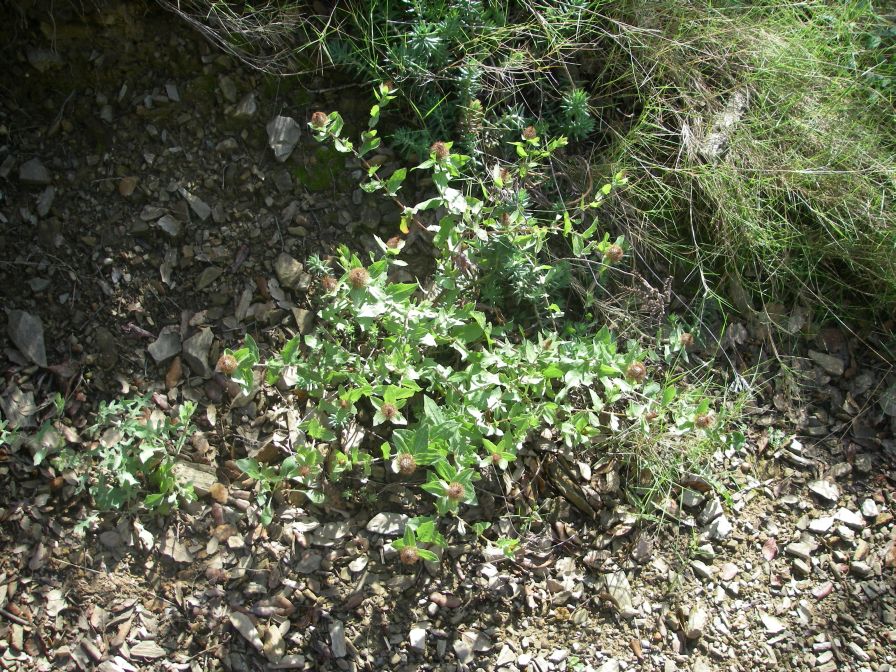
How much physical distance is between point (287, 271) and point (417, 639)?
4.40 ft

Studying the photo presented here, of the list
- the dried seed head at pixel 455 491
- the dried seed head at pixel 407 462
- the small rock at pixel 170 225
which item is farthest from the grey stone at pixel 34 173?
the dried seed head at pixel 455 491

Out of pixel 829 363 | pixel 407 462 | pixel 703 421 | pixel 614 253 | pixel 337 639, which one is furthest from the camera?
pixel 829 363

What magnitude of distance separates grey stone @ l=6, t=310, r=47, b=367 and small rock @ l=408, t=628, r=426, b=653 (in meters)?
1.51

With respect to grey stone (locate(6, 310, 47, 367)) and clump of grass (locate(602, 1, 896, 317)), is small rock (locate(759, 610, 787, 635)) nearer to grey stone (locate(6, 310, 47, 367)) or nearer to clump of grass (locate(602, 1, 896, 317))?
clump of grass (locate(602, 1, 896, 317))

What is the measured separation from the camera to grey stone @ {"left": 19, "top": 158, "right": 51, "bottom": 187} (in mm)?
2389

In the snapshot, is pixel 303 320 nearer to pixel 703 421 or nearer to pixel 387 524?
pixel 387 524

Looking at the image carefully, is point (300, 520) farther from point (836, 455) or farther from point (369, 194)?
point (836, 455)

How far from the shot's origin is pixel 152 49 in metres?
2.50

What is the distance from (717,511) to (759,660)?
519 millimetres

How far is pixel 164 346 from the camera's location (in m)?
2.43

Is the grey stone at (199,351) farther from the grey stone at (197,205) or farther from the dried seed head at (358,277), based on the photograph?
the dried seed head at (358,277)

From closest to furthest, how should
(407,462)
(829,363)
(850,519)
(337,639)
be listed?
(407,462) → (337,639) → (850,519) → (829,363)

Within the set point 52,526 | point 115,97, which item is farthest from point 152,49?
point 52,526

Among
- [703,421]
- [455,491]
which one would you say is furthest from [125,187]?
[703,421]
